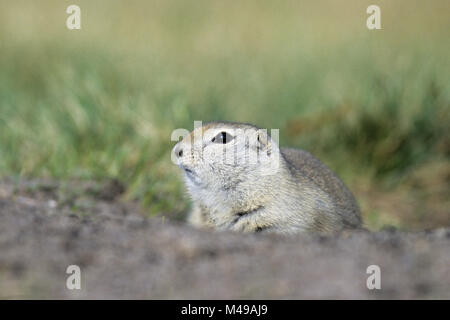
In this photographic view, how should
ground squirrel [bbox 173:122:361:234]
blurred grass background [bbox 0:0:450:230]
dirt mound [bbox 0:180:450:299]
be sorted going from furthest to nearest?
blurred grass background [bbox 0:0:450:230] → ground squirrel [bbox 173:122:361:234] → dirt mound [bbox 0:180:450:299]

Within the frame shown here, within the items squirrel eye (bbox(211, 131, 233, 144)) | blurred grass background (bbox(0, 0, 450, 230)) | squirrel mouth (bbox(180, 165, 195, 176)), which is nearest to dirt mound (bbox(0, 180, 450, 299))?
squirrel mouth (bbox(180, 165, 195, 176))

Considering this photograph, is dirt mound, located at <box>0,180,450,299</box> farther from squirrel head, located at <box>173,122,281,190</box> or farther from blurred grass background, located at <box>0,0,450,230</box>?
blurred grass background, located at <box>0,0,450,230</box>

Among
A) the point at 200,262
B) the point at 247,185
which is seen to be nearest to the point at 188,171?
the point at 247,185

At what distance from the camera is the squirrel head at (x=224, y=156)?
425 centimetres

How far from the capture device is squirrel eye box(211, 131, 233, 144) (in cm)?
432

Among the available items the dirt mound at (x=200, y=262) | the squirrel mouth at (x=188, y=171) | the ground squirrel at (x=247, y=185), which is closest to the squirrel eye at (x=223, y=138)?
the ground squirrel at (x=247, y=185)

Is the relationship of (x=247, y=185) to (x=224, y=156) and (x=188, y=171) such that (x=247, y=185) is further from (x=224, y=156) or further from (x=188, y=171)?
(x=188, y=171)

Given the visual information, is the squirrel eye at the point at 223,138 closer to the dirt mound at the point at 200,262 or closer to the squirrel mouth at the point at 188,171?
the squirrel mouth at the point at 188,171

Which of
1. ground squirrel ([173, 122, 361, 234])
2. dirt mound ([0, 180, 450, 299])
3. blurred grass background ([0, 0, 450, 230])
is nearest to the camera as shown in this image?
dirt mound ([0, 180, 450, 299])

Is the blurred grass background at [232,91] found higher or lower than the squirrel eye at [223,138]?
higher

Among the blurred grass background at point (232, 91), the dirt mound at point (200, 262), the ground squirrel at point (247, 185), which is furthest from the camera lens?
the blurred grass background at point (232, 91)

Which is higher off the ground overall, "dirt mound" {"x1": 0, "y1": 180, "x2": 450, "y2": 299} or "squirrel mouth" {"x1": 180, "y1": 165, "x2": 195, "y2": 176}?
"squirrel mouth" {"x1": 180, "y1": 165, "x2": 195, "y2": 176}

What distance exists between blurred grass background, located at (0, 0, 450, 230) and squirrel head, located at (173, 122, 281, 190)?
3.82 feet
